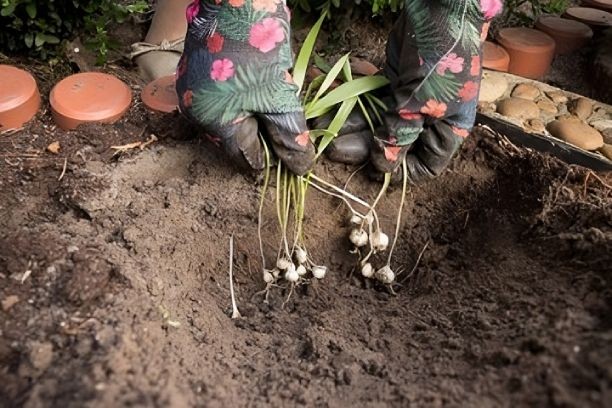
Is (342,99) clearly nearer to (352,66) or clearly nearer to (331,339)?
(352,66)

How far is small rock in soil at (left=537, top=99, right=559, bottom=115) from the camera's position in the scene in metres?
1.61

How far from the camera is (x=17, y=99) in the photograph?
1.46m

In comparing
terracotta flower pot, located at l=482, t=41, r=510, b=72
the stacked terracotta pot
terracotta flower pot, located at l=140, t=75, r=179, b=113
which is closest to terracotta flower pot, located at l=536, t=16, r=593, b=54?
the stacked terracotta pot

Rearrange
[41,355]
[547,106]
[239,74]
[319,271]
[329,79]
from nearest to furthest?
[41,355] < [239,74] < [319,271] < [329,79] < [547,106]

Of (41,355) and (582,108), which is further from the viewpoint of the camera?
(582,108)

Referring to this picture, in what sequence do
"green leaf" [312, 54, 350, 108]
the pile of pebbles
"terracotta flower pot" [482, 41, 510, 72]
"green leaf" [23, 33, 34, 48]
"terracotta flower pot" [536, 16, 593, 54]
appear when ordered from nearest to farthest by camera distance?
"green leaf" [312, 54, 350, 108] → the pile of pebbles → "green leaf" [23, 33, 34, 48] → "terracotta flower pot" [482, 41, 510, 72] → "terracotta flower pot" [536, 16, 593, 54]

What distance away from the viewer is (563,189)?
1.27 m

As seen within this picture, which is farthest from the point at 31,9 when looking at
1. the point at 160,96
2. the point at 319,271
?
the point at 319,271

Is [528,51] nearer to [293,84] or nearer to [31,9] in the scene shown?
[293,84]

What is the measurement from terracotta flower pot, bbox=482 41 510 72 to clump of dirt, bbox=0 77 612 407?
43 cm

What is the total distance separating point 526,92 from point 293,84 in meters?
0.70

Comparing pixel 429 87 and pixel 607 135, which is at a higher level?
pixel 429 87

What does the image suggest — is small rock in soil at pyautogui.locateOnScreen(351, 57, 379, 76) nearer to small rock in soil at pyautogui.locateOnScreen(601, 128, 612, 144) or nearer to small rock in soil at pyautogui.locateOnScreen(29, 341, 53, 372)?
small rock in soil at pyautogui.locateOnScreen(601, 128, 612, 144)

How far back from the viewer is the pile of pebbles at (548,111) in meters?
Result: 1.50
